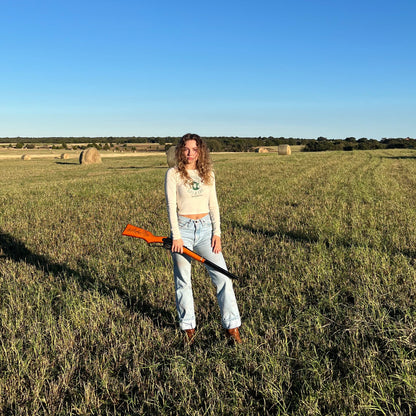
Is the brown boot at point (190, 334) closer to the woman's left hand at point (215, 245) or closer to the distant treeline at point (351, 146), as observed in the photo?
the woman's left hand at point (215, 245)

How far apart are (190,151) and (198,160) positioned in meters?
0.15

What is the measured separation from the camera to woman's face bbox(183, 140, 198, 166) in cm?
366

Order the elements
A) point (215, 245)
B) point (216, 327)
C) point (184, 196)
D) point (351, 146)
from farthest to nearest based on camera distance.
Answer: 1. point (351, 146)
2. point (216, 327)
3. point (215, 245)
4. point (184, 196)

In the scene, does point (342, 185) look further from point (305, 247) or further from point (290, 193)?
point (305, 247)

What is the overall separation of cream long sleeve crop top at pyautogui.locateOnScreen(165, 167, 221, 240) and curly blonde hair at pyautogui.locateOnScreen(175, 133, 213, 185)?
0.05 metres

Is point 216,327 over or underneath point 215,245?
underneath

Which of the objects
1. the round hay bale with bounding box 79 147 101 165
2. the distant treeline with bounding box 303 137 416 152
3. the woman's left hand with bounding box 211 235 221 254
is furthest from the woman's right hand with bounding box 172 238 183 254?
the distant treeline with bounding box 303 137 416 152

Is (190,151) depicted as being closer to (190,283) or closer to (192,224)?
(192,224)

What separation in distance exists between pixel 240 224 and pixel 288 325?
5.37 meters

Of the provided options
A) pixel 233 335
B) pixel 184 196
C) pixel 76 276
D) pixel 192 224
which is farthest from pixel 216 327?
pixel 76 276

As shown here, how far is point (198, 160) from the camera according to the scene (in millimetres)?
3756

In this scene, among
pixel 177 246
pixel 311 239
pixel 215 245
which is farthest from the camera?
pixel 311 239

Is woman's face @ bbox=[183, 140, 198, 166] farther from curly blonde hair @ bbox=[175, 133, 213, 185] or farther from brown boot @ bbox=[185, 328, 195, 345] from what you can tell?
brown boot @ bbox=[185, 328, 195, 345]

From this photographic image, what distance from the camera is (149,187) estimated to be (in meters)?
17.1
